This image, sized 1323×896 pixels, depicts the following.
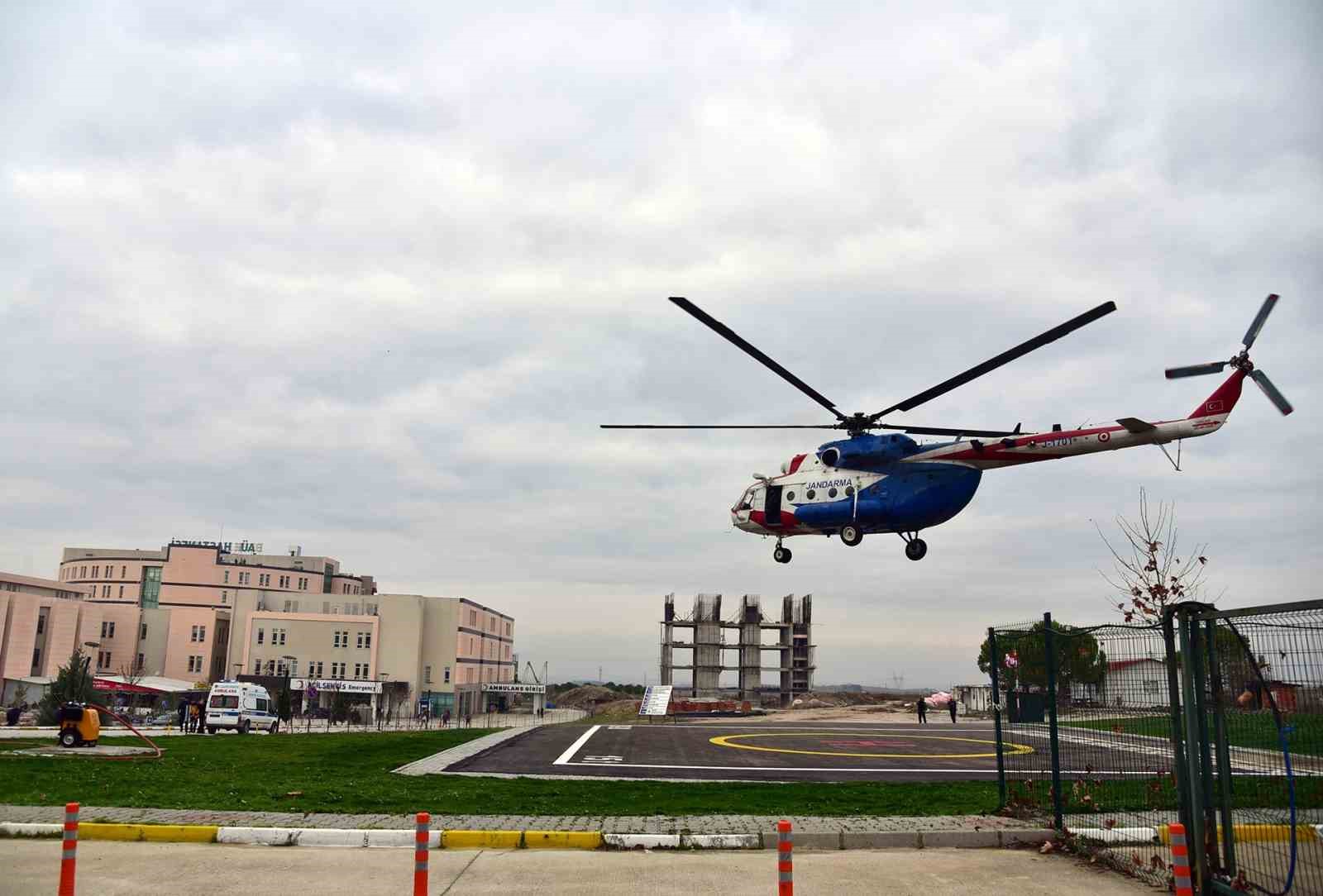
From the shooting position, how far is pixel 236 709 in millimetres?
46094

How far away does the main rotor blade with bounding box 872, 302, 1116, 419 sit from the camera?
16.5 m

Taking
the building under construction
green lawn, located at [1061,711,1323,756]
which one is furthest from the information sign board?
green lawn, located at [1061,711,1323,756]

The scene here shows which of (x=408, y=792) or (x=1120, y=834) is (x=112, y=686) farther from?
(x=1120, y=834)

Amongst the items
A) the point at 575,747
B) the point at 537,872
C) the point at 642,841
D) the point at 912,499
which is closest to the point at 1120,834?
the point at 642,841

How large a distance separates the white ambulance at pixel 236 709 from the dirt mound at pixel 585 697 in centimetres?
9370

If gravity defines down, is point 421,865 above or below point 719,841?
above

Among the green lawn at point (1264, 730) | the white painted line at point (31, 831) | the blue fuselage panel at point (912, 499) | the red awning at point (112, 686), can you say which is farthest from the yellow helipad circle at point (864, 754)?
the red awning at point (112, 686)

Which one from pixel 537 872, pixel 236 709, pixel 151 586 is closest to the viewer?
pixel 537 872

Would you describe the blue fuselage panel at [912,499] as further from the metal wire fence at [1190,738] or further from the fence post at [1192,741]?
the fence post at [1192,741]

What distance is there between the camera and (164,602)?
Answer: 361 feet

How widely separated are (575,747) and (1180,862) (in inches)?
981

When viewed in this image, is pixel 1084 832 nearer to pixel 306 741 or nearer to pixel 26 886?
pixel 26 886

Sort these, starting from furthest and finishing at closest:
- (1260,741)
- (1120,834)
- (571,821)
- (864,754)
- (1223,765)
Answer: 1. (864,754)
2. (571,821)
3. (1120,834)
4. (1223,765)
5. (1260,741)

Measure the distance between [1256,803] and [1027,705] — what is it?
549 cm
